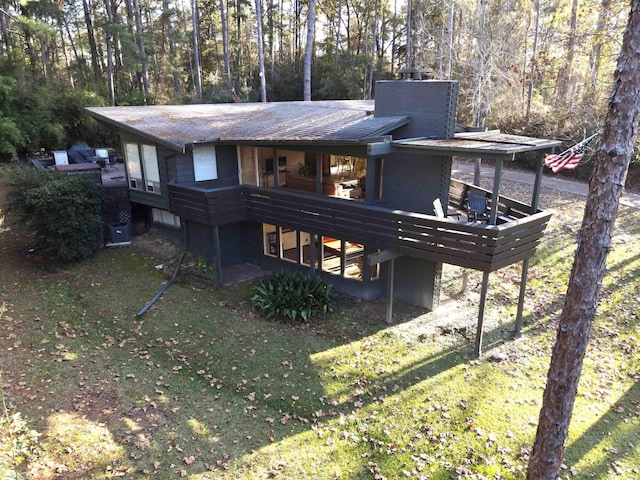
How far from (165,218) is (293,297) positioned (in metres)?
6.62

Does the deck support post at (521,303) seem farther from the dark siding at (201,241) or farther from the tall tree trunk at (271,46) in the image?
the tall tree trunk at (271,46)

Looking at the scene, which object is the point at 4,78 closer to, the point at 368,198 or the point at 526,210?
the point at 368,198

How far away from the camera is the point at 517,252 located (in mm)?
10148

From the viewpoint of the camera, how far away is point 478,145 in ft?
32.3

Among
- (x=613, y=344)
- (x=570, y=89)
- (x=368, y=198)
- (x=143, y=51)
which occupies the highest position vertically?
(x=143, y=51)

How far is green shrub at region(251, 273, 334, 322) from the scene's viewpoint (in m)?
Result: 11.8

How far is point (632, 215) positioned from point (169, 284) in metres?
18.2

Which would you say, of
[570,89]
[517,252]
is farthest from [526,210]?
[570,89]

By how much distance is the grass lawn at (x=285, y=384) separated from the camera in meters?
7.38

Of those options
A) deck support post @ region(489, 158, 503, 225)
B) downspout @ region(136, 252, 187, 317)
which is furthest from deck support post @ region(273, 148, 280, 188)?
deck support post @ region(489, 158, 503, 225)

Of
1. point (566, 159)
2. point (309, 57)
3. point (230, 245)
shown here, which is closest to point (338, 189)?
point (230, 245)

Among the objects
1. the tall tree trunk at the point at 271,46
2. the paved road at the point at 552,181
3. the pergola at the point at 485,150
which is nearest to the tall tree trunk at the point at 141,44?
the tall tree trunk at the point at 271,46

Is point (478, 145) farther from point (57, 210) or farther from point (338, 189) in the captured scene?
point (57, 210)

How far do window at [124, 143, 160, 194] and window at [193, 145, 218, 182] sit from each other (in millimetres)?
1532
